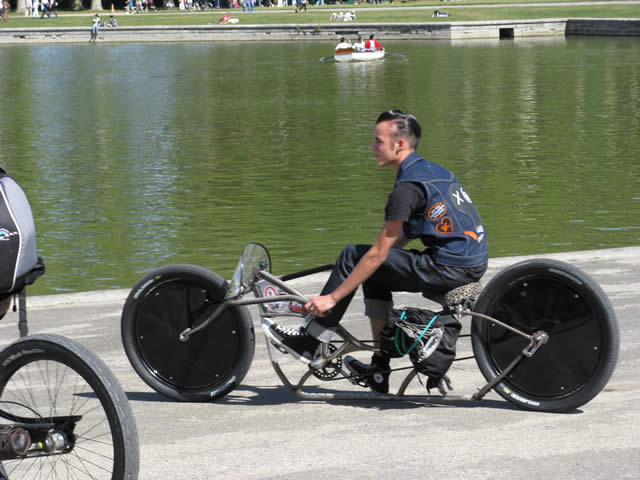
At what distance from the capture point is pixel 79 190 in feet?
53.2

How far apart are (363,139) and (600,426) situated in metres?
17.3

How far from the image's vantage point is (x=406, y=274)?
4711mm

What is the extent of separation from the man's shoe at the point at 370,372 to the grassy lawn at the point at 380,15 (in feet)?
181

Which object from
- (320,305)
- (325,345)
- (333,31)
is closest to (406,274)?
(320,305)

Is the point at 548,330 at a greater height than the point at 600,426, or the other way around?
the point at 548,330

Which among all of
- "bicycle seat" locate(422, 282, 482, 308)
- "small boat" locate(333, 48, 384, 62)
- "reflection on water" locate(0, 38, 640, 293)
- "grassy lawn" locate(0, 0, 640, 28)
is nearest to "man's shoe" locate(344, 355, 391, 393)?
"bicycle seat" locate(422, 282, 482, 308)

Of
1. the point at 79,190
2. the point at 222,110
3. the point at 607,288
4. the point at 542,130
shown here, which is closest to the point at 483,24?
the point at 222,110

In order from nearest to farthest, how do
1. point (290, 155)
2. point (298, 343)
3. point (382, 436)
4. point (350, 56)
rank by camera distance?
1. point (382, 436)
2. point (298, 343)
3. point (290, 155)
4. point (350, 56)

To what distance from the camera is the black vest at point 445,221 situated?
184 inches

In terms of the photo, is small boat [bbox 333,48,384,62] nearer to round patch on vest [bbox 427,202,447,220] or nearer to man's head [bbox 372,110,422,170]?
man's head [bbox 372,110,422,170]

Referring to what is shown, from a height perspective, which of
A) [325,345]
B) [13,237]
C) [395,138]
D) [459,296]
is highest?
[395,138]

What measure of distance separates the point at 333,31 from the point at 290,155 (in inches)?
1575

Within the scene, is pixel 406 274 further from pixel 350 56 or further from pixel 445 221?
pixel 350 56

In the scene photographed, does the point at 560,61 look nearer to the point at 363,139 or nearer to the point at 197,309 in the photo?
the point at 363,139
